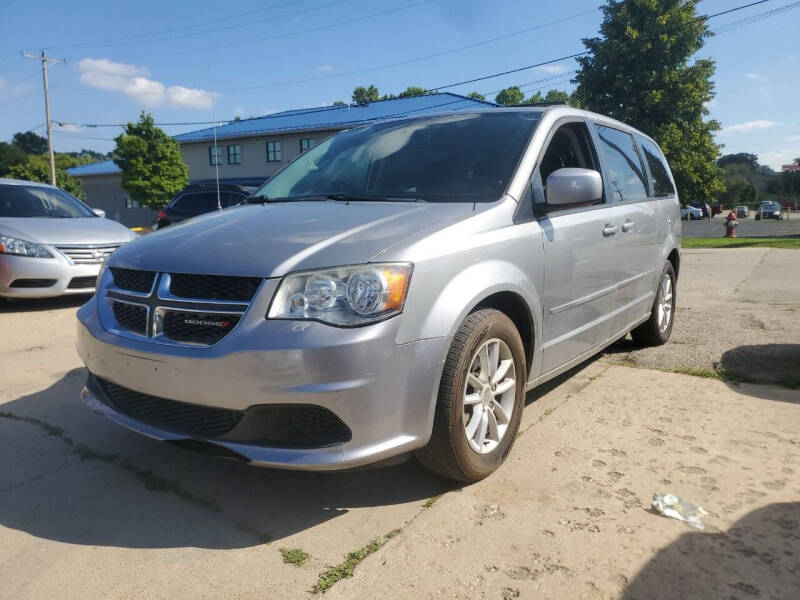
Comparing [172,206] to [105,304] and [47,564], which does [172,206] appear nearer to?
[105,304]

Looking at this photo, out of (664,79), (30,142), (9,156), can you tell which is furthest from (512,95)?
(30,142)

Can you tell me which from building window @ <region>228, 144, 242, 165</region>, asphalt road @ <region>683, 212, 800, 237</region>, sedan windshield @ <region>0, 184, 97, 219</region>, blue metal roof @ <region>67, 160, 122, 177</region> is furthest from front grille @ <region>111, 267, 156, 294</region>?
blue metal roof @ <region>67, 160, 122, 177</region>

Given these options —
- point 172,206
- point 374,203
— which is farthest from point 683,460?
point 172,206

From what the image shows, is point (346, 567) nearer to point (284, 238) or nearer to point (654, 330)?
point (284, 238)

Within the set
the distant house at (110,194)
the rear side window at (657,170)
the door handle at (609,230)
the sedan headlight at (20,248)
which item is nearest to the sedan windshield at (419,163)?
the door handle at (609,230)

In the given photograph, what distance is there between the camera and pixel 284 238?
2.55 metres

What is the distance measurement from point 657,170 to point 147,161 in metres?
36.0

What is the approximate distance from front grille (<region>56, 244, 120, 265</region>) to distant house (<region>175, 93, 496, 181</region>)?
25611mm

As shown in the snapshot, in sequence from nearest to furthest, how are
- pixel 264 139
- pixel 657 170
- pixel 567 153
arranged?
pixel 567 153
pixel 657 170
pixel 264 139

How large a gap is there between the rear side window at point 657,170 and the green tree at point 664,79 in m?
29.7

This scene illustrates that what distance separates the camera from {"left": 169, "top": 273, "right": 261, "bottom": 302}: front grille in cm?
232

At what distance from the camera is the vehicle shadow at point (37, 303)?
23.6 ft

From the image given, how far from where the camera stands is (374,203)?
3.06 m

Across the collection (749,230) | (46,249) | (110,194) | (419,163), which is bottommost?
(749,230)
